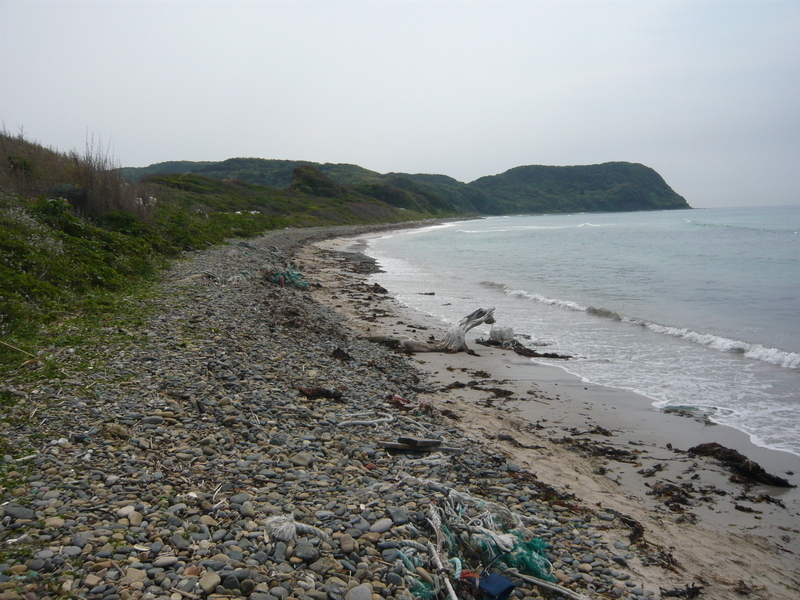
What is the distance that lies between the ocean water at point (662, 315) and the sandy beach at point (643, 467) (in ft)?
2.82

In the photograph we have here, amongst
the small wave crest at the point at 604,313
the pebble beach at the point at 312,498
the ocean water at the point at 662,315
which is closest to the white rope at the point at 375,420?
the pebble beach at the point at 312,498

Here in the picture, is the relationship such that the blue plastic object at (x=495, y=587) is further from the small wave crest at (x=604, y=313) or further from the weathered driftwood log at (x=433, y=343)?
the small wave crest at (x=604, y=313)

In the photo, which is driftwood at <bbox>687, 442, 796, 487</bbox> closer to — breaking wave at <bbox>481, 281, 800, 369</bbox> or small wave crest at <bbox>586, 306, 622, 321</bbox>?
breaking wave at <bbox>481, 281, 800, 369</bbox>

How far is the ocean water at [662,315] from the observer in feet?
27.8

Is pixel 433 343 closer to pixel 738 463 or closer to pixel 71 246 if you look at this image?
pixel 738 463

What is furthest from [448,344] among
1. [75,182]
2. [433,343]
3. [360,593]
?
[75,182]

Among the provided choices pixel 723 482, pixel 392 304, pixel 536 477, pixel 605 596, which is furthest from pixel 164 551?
pixel 392 304

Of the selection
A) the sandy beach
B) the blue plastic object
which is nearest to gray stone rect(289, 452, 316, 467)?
the blue plastic object

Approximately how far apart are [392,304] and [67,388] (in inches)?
473

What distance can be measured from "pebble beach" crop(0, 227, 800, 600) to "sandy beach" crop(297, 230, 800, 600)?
31 mm

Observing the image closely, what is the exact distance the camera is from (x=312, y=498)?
159 inches

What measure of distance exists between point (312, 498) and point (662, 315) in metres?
14.3

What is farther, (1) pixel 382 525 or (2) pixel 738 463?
(2) pixel 738 463

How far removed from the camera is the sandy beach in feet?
13.8
